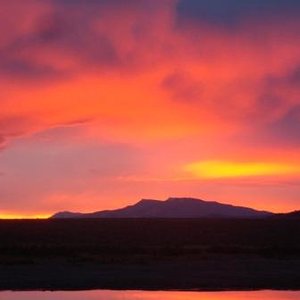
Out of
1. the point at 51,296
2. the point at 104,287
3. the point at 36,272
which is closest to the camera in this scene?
the point at 51,296

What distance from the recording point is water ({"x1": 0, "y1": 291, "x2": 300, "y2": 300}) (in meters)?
30.2

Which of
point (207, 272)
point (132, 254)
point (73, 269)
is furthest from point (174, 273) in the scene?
point (132, 254)

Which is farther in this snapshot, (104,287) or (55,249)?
(55,249)

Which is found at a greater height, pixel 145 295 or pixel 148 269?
pixel 148 269

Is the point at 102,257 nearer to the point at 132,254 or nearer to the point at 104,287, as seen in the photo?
the point at 132,254

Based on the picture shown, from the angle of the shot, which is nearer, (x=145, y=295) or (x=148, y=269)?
(x=145, y=295)

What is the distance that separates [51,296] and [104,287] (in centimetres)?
418

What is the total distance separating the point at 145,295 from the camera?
3139cm

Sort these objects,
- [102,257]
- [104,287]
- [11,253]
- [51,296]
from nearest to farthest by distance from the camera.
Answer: [51,296] < [104,287] < [102,257] < [11,253]

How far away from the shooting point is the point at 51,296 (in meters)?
30.7

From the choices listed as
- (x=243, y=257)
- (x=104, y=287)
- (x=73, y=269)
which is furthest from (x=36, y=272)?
(x=243, y=257)

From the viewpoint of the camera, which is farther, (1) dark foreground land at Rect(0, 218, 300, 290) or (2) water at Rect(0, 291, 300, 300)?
(1) dark foreground land at Rect(0, 218, 300, 290)

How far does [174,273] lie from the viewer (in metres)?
39.7

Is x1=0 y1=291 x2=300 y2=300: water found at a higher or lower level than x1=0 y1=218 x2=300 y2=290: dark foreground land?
lower
